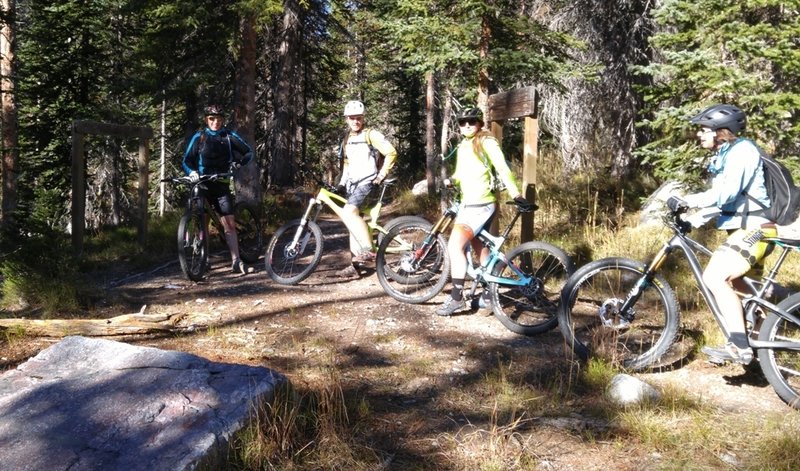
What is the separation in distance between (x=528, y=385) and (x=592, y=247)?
4352 mm

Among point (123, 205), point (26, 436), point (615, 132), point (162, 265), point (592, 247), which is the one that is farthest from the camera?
point (123, 205)

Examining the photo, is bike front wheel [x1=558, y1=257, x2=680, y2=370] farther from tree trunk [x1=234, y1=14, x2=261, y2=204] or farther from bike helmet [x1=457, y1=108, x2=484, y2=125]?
tree trunk [x1=234, y1=14, x2=261, y2=204]

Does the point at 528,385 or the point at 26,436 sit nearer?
the point at 26,436

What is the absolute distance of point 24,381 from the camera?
3.78 m

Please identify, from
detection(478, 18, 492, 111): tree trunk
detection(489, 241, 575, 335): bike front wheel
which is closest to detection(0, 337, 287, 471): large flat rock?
detection(489, 241, 575, 335): bike front wheel

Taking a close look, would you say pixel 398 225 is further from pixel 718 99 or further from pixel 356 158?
pixel 718 99

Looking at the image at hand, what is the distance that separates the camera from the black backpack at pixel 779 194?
4.28 metres

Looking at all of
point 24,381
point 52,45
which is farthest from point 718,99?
point 52,45

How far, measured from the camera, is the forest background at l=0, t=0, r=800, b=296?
25.1ft

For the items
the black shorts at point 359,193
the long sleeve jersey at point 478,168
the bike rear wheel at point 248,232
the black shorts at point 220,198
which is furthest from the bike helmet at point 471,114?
the bike rear wheel at point 248,232

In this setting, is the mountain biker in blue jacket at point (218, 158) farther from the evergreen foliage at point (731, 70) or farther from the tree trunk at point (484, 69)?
the evergreen foliage at point (731, 70)

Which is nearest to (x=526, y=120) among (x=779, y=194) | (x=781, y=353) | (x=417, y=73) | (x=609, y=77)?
(x=779, y=194)

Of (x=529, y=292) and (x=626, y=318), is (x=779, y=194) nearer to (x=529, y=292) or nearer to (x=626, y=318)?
(x=626, y=318)

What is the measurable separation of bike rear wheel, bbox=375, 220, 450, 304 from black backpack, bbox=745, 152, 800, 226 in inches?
127
